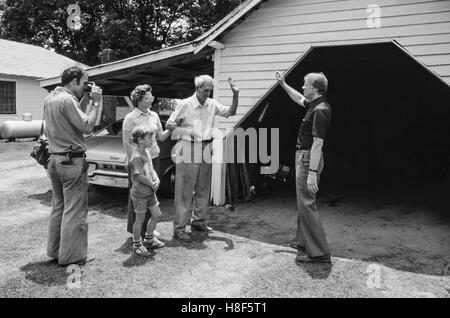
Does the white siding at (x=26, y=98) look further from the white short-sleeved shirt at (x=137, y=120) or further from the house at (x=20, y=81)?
the white short-sleeved shirt at (x=137, y=120)

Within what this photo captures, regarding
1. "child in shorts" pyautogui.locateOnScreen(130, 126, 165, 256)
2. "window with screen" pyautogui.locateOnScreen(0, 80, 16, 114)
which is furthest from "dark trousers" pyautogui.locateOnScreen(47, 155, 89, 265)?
"window with screen" pyautogui.locateOnScreen(0, 80, 16, 114)

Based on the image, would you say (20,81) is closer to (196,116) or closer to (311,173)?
(196,116)

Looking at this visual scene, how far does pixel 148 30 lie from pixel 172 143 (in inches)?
1012

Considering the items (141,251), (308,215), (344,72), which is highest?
(344,72)

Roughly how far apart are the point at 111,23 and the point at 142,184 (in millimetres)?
24886

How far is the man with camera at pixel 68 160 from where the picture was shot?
13.1 ft

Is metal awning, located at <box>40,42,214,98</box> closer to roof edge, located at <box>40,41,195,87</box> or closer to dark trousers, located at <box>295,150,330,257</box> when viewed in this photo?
roof edge, located at <box>40,41,195,87</box>

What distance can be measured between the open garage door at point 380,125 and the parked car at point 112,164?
3.79m

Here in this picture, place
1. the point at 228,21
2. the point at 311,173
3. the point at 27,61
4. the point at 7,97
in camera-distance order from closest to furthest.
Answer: the point at 311,173
the point at 228,21
the point at 7,97
the point at 27,61

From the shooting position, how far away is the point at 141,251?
4637 millimetres

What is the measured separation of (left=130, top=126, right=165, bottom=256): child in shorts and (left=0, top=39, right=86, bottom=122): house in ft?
A: 57.8

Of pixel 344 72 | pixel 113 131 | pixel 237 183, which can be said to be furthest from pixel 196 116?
pixel 344 72

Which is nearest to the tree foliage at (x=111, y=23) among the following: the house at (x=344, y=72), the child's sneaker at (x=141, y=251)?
the house at (x=344, y=72)

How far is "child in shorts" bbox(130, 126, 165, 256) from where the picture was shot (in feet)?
14.7
